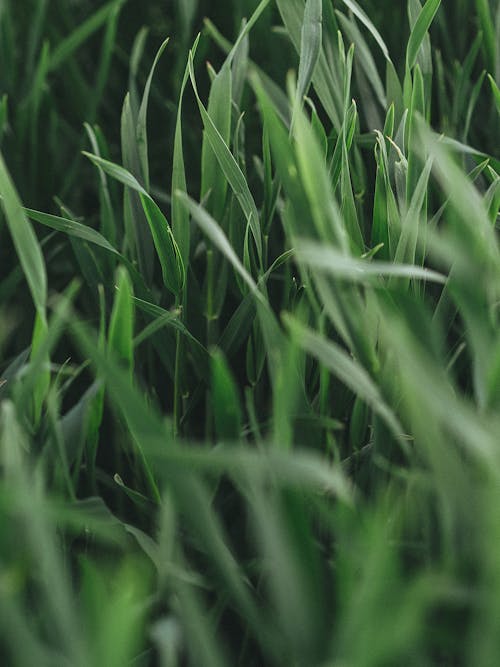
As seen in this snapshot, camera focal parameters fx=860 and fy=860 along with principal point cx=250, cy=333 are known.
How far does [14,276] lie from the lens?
60 cm

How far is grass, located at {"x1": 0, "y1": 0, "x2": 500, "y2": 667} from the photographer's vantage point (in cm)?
30

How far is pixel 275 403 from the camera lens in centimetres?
34

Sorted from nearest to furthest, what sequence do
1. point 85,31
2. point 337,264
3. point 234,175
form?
point 337,264 < point 234,175 < point 85,31

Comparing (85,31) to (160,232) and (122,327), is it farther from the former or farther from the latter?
(122,327)

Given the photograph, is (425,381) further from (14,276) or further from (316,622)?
(14,276)

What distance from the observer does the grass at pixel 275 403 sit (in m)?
0.30

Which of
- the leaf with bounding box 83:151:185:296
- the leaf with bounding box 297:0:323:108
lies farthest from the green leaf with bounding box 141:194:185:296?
the leaf with bounding box 297:0:323:108

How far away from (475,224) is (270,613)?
7.9 inches

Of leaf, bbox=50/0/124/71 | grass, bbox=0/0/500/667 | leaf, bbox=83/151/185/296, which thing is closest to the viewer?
grass, bbox=0/0/500/667

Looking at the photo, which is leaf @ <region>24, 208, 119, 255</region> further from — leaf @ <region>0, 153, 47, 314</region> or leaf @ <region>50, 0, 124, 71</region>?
leaf @ <region>50, 0, 124, 71</region>

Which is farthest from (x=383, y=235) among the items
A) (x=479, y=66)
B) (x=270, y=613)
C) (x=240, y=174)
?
(x=479, y=66)

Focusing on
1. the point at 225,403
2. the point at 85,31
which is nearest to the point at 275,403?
the point at 225,403

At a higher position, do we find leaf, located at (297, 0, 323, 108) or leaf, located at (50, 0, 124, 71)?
leaf, located at (297, 0, 323, 108)

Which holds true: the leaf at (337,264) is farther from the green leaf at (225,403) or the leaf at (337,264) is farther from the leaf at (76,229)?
the leaf at (76,229)
